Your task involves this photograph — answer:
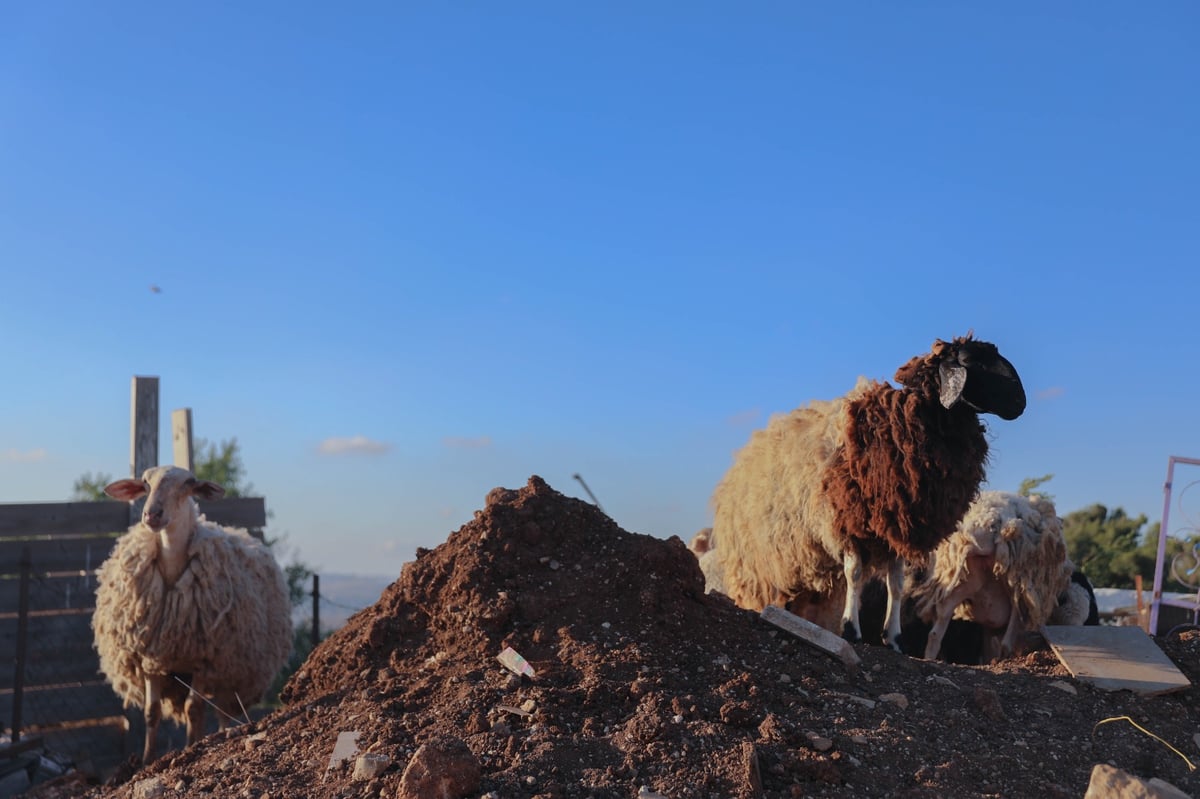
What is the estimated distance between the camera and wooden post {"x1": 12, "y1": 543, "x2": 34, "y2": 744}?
10.2 m

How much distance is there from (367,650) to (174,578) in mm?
4303

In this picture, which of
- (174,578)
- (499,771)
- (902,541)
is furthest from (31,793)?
(902,541)

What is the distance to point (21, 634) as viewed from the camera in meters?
10.5

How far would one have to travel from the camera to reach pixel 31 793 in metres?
7.36

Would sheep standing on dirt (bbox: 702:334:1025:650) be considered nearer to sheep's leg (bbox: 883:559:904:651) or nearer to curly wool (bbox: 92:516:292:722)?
sheep's leg (bbox: 883:559:904:651)

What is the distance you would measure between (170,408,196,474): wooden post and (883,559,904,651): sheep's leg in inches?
369

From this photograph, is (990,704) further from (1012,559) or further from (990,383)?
(1012,559)

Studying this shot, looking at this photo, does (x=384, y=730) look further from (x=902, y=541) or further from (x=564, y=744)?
(x=902, y=541)

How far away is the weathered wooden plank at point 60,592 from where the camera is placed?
449 inches

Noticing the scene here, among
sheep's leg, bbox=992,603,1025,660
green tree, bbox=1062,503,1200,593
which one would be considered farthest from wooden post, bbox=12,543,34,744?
green tree, bbox=1062,503,1200,593

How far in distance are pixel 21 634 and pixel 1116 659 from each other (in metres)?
10.6

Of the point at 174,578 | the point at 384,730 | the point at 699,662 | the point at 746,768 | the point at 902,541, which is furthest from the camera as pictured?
the point at 174,578

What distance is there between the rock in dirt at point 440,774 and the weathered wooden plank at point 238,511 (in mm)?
10028

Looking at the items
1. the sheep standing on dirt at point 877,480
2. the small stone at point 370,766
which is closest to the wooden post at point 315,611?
the sheep standing on dirt at point 877,480
